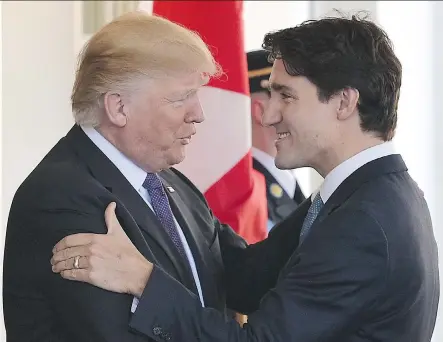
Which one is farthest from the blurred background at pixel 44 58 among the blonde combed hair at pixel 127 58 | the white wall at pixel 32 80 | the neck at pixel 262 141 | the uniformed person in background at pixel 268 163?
the blonde combed hair at pixel 127 58

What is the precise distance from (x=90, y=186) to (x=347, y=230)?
0.46 meters

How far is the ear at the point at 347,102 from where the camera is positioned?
1.58m

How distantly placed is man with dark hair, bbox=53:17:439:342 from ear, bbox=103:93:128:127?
0.23 metres

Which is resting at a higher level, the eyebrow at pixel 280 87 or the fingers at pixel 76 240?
the eyebrow at pixel 280 87

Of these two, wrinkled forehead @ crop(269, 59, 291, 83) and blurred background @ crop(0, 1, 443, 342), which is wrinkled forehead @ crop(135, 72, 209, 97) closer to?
wrinkled forehead @ crop(269, 59, 291, 83)

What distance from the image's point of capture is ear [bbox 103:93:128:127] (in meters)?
1.61

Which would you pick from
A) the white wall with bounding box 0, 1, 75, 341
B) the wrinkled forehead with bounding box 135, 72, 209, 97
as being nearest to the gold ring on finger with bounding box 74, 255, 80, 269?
the wrinkled forehead with bounding box 135, 72, 209, 97

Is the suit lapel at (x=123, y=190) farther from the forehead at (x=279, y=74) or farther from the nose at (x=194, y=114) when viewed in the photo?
the forehead at (x=279, y=74)

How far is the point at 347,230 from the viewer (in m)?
1.47

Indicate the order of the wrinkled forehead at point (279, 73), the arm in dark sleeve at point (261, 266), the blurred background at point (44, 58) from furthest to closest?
the blurred background at point (44, 58) < the arm in dark sleeve at point (261, 266) < the wrinkled forehead at point (279, 73)

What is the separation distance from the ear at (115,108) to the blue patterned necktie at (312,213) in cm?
41

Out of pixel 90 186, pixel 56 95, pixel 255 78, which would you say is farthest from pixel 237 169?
pixel 56 95

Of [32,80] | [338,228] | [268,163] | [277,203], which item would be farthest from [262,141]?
[32,80]

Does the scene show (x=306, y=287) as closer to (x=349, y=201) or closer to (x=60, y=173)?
(x=349, y=201)
